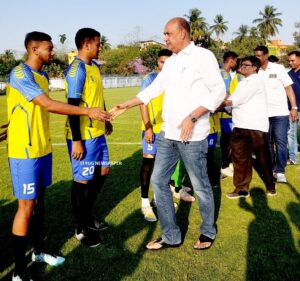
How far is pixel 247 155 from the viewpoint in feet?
18.6

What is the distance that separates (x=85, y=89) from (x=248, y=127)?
114 inches

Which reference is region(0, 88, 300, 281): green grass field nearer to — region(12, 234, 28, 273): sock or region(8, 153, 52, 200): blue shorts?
region(12, 234, 28, 273): sock

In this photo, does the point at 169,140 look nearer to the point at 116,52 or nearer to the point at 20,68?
the point at 20,68

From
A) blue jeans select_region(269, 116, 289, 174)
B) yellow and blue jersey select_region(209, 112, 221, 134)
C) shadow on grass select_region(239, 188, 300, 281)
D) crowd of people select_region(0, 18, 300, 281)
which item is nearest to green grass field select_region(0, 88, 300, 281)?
shadow on grass select_region(239, 188, 300, 281)

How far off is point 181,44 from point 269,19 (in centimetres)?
10079

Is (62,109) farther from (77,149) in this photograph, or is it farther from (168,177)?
(168,177)

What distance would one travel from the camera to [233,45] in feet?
249

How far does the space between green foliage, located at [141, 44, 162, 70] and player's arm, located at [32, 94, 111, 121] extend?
70.0m

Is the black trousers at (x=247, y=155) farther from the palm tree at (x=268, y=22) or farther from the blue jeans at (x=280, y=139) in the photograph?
the palm tree at (x=268, y=22)

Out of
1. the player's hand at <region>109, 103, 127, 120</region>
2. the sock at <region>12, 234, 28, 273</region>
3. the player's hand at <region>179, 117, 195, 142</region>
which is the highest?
the player's hand at <region>109, 103, 127, 120</region>

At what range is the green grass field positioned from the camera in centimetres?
336

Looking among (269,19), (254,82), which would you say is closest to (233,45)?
(269,19)

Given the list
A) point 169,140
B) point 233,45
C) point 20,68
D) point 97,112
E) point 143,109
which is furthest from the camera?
point 233,45

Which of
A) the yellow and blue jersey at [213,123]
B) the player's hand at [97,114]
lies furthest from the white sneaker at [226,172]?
the player's hand at [97,114]
